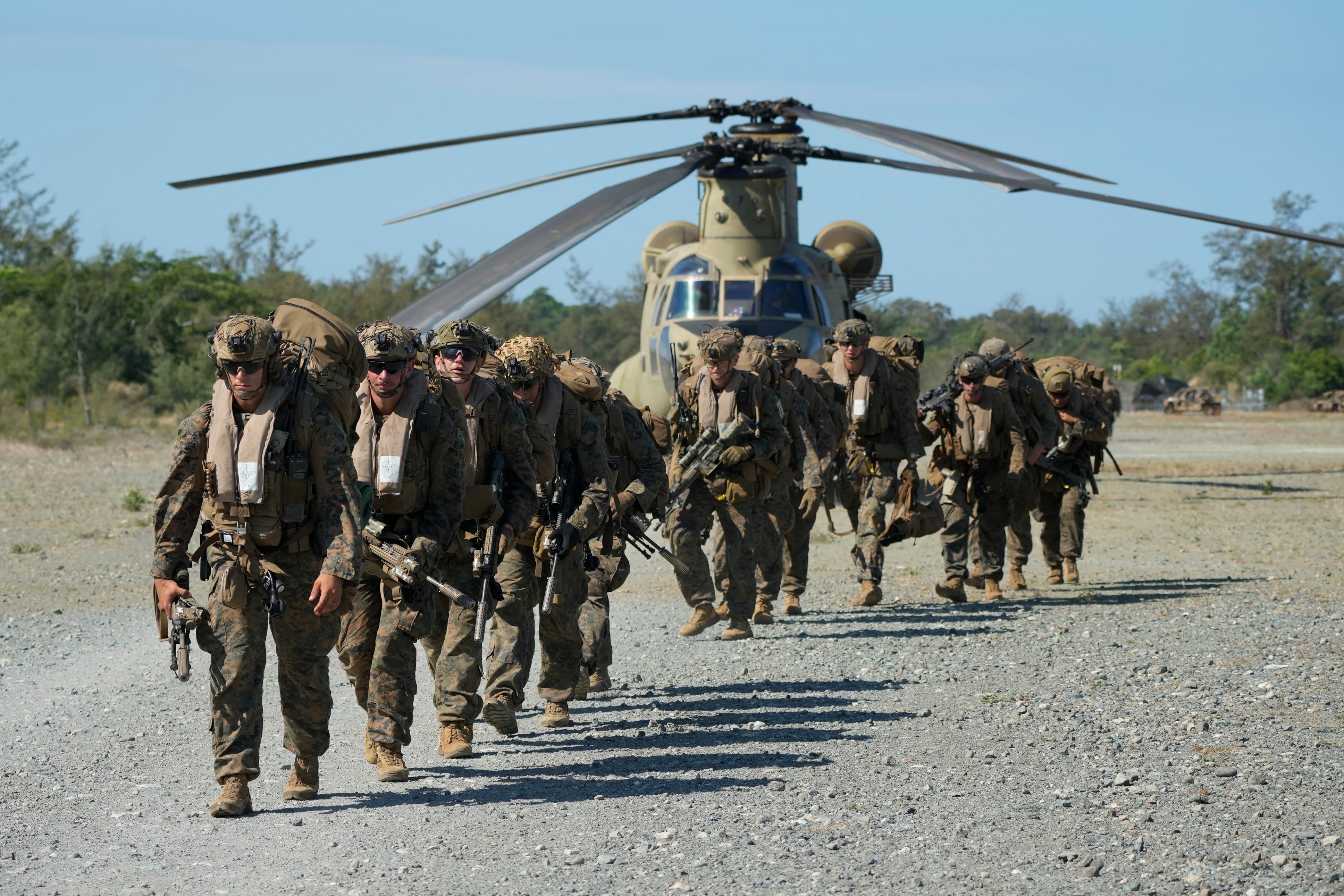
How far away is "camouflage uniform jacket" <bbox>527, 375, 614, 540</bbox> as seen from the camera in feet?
25.2

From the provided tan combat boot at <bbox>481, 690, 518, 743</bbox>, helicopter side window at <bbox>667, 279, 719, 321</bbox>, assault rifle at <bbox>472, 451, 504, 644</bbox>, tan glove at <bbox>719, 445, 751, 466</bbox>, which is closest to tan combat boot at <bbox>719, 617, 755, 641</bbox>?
tan glove at <bbox>719, 445, 751, 466</bbox>

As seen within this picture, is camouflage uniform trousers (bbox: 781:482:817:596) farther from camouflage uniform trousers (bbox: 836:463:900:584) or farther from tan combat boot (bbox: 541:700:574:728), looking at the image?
tan combat boot (bbox: 541:700:574:728)

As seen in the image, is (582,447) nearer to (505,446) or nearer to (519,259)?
(505,446)

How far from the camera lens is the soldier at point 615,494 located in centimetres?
849

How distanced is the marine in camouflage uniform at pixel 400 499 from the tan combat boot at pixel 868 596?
5812 millimetres

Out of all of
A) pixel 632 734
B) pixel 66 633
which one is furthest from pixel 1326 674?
pixel 66 633

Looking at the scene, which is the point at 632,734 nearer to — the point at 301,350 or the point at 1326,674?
the point at 301,350

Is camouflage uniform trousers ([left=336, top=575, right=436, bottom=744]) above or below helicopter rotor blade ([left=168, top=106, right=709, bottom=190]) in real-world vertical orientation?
below

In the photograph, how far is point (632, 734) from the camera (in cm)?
772

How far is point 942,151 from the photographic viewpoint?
46.1 ft

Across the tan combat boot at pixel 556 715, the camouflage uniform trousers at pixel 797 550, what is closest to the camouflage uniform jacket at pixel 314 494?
the tan combat boot at pixel 556 715

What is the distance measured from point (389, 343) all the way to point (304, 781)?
170cm

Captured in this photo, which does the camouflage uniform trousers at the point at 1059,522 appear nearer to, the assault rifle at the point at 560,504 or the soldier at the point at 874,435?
the soldier at the point at 874,435

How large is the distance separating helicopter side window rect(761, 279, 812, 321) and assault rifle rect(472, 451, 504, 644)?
10.3 meters
